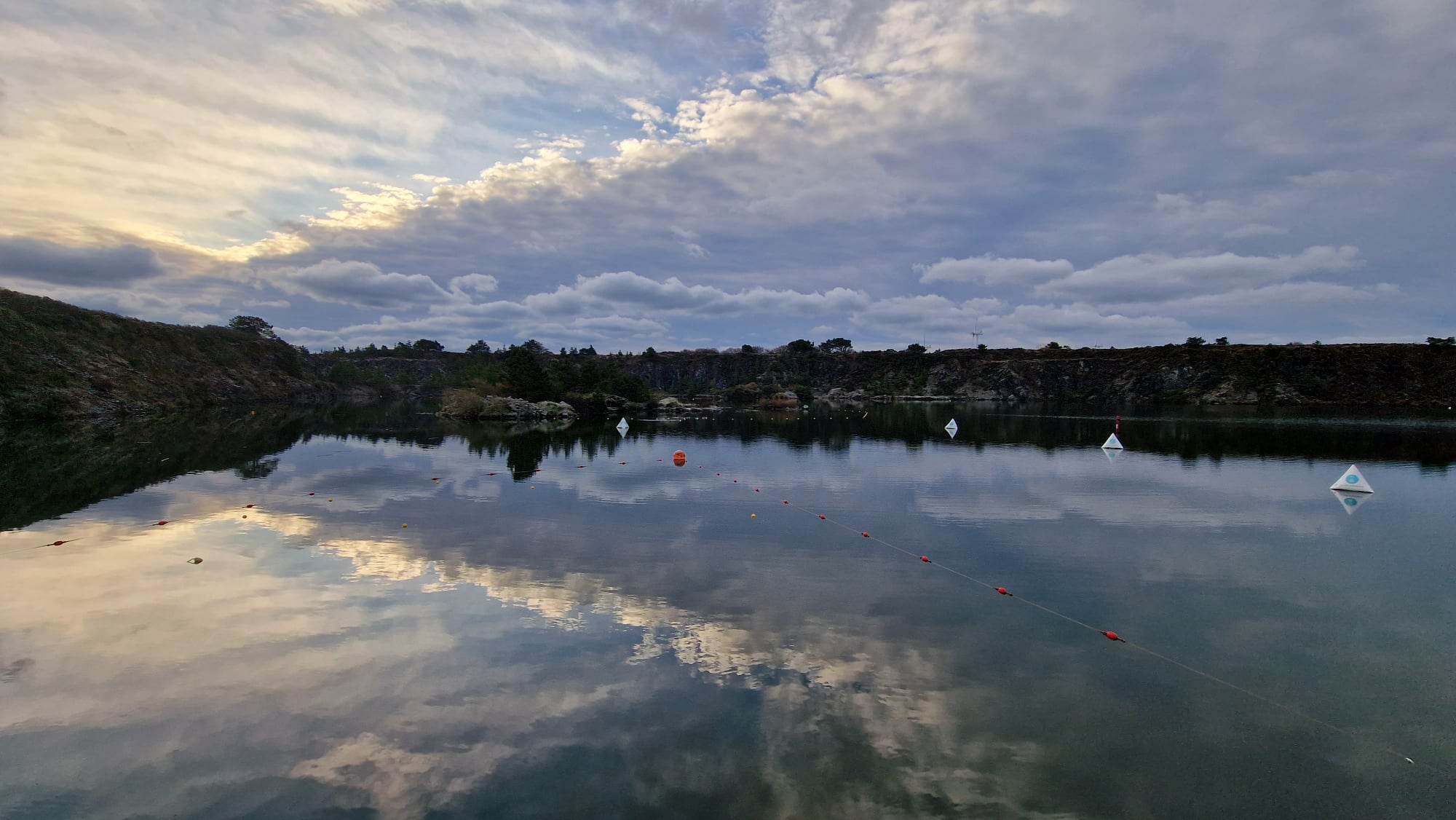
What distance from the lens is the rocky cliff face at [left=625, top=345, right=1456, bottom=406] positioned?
443 feet

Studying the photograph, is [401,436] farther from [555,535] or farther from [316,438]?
[555,535]

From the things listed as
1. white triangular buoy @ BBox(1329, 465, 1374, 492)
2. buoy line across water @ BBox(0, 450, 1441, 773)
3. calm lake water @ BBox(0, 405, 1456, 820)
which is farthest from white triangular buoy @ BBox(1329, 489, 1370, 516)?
buoy line across water @ BBox(0, 450, 1441, 773)

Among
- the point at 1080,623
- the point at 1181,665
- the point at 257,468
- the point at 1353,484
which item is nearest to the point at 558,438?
the point at 257,468

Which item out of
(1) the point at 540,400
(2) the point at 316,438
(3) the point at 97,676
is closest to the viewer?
(3) the point at 97,676

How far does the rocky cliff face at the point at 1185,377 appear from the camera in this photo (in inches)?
5320

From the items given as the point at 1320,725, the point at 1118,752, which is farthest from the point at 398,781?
the point at 1320,725

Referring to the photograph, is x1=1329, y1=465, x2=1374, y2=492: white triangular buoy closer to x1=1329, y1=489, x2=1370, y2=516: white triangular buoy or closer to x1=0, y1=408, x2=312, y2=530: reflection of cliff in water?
x1=1329, y1=489, x2=1370, y2=516: white triangular buoy

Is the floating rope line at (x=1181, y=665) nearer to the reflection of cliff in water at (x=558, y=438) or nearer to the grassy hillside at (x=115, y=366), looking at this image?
the reflection of cliff in water at (x=558, y=438)

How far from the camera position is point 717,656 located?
1184 cm

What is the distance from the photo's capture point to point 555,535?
21328mm

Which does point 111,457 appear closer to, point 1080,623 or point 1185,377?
point 1080,623

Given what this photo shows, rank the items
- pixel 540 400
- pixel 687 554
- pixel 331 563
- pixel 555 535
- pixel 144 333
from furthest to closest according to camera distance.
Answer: pixel 144 333
pixel 540 400
pixel 555 535
pixel 687 554
pixel 331 563

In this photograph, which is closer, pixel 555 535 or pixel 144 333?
pixel 555 535

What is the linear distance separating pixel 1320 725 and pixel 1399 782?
1405 millimetres
